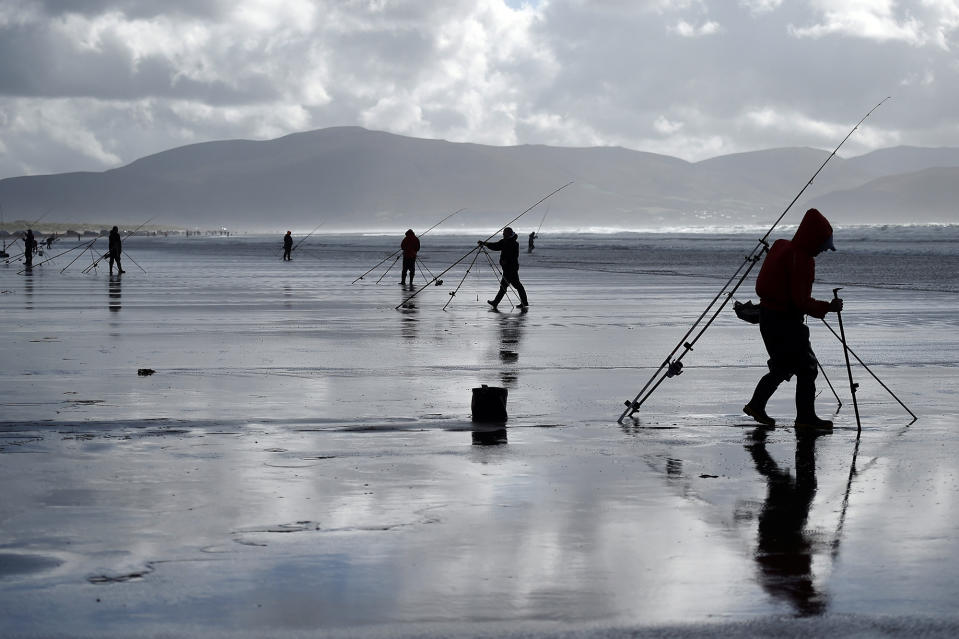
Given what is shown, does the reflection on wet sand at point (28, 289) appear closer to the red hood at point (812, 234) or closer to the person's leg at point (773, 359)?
the person's leg at point (773, 359)

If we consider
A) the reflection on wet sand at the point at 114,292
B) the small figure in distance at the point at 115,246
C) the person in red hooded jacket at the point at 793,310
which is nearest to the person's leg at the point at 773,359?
the person in red hooded jacket at the point at 793,310

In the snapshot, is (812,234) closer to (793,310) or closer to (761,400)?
(793,310)

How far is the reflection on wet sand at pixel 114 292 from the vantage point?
25.1 metres

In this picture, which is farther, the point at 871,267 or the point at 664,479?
the point at 871,267

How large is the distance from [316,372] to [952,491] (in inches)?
293

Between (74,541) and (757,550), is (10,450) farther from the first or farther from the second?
(757,550)

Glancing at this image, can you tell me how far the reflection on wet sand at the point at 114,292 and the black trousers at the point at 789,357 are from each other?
15894 millimetres

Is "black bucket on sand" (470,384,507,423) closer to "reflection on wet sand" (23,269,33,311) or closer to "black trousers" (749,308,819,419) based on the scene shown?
"black trousers" (749,308,819,419)

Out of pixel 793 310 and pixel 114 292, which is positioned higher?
pixel 793 310

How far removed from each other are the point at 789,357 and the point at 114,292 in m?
23.3

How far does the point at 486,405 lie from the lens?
33.7 ft

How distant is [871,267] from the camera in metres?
49.1

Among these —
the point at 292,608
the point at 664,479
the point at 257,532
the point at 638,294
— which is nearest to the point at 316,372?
the point at 664,479

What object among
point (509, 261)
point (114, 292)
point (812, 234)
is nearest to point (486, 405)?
point (812, 234)
